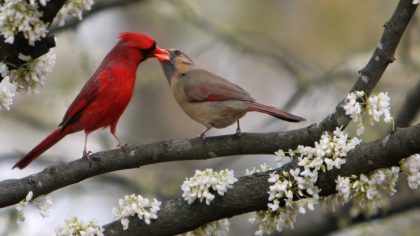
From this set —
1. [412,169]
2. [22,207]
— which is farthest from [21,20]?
[412,169]

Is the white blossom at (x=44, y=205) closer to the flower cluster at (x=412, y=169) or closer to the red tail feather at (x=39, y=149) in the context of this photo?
the red tail feather at (x=39, y=149)

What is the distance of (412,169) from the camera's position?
3.17 meters

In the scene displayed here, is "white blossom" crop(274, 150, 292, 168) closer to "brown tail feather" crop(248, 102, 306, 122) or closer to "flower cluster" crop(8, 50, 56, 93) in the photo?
"brown tail feather" crop(248, 102, 306, 122)

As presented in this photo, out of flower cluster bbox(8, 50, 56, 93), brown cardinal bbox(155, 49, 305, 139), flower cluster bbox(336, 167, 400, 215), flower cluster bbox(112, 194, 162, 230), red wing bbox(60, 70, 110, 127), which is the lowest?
flower cluster bbox(112, 194, 162, 230)

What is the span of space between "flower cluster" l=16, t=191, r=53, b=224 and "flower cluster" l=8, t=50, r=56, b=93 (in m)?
0.48

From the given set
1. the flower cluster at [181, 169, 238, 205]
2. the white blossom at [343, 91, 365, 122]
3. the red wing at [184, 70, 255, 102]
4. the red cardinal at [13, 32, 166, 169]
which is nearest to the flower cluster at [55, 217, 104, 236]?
the flower cluster at [181, 169, 238, 205]

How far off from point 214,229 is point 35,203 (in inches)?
33.4

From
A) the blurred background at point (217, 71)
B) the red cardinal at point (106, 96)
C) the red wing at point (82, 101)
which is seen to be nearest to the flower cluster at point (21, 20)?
the blurred background at point (217, 71)

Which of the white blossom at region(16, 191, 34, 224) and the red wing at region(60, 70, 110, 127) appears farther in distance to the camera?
the red wing at region(60, 70, 110, 127)

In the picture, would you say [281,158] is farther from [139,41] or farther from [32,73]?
[139,41]

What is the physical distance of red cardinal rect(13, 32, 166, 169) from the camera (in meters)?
5.17

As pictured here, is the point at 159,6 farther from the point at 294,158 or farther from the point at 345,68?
the point at 294,158

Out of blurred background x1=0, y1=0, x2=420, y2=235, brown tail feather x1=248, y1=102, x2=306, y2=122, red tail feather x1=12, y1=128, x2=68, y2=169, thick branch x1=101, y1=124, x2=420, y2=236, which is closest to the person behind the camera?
thick branch x1=101, y1=124, x2=420, y2=236

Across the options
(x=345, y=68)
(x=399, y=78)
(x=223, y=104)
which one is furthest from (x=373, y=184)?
(x=399, y=78)
